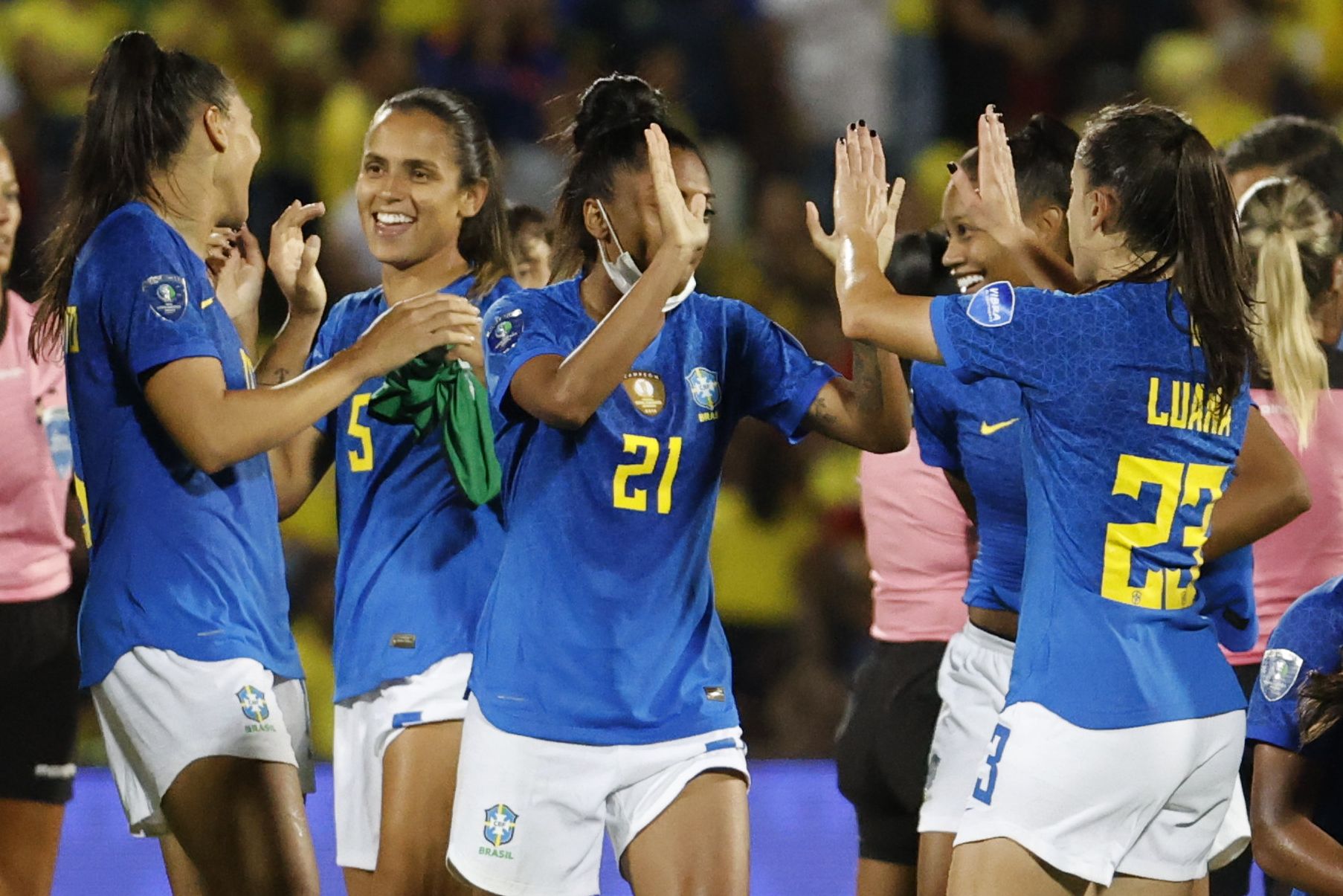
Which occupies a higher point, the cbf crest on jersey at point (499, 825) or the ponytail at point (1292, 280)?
the ponytail at point (1292, 280)

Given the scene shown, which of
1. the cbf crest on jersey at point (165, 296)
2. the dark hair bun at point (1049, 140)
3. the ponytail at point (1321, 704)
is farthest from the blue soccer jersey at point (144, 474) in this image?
the ponytail at point (1321, 704)

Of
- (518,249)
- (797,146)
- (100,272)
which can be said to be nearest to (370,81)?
(797,146)

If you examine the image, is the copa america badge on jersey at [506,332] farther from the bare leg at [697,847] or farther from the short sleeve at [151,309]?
the bare leg at [697,847]

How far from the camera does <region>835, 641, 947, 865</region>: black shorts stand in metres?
4.46

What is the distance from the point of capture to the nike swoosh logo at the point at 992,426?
12.8 ft

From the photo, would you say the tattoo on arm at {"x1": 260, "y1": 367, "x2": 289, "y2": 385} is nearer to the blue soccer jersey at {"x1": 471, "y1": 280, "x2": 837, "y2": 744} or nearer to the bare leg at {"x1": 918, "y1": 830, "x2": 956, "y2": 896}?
the blue soccer jersey at {"x1": 471, "y1": 280, "x2": 837, "y2": 744}

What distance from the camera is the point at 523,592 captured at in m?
3.52

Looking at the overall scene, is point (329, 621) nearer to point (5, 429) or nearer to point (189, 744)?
point (5, 429)

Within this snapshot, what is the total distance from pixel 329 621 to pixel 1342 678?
5594 millimetres

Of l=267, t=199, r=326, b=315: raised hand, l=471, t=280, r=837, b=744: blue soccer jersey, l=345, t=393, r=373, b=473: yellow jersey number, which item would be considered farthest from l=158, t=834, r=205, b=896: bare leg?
l=267, t=199, r=326, b=315: raised hand

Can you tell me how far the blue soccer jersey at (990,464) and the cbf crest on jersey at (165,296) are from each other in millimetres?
1614

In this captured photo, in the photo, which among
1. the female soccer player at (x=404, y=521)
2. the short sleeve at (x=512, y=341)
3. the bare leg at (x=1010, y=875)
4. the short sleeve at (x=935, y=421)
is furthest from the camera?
the short sleeve at (x=935, y=421)

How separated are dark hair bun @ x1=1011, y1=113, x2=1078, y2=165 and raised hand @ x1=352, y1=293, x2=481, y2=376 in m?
1.42

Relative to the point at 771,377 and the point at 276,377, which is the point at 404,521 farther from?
the point at 771,377
